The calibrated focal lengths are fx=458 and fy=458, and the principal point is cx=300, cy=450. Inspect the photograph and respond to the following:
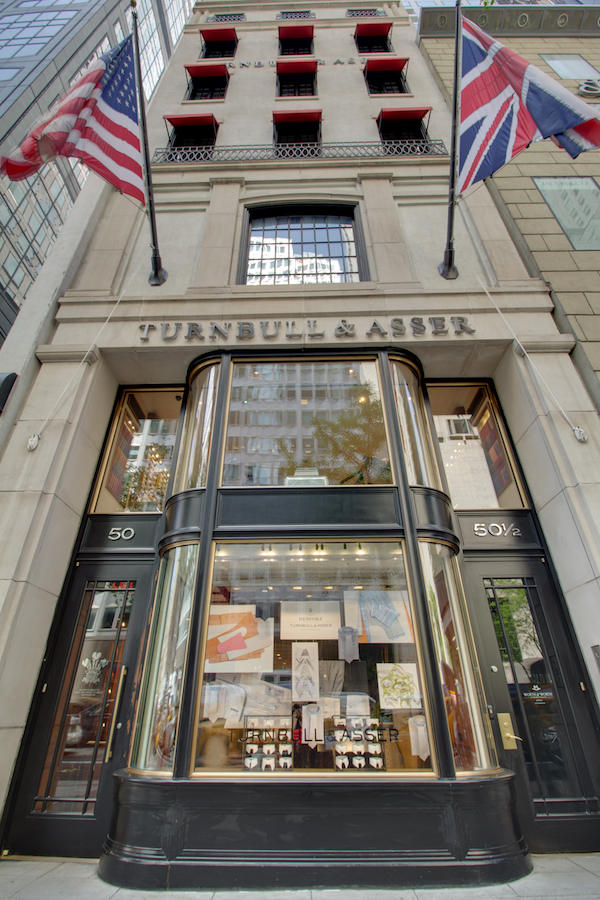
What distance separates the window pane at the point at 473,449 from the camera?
8.46 m

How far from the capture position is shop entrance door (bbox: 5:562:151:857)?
6.00 m

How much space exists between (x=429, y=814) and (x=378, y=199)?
39.5 feet

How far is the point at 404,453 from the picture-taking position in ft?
25.5

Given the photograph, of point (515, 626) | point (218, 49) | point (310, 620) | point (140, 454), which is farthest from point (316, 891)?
point (218, 49)

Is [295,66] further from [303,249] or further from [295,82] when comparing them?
[303,249]

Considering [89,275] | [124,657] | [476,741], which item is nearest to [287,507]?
[124,657]

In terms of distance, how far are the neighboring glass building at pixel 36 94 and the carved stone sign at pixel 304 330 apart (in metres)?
13.6

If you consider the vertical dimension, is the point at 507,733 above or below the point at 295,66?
below

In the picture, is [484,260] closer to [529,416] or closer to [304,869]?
[529,416]

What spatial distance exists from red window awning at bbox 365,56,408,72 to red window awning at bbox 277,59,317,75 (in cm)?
182

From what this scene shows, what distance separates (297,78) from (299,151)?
521cm

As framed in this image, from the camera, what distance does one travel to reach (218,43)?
16.7 meters

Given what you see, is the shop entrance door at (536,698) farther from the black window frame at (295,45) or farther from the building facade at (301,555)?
the black window frame at (295,45)

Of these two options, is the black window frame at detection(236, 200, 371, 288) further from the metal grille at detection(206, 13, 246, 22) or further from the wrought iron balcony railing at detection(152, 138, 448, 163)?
the metal grille at detection(206, 13, 246, 22)
